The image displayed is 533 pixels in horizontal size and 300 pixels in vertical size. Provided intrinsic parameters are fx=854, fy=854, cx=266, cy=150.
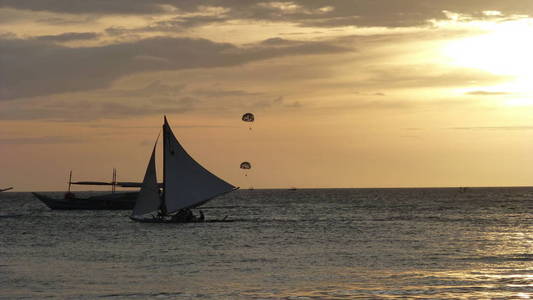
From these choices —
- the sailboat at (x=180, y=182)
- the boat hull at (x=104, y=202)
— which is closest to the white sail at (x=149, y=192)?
the sailboat at (x=180, y=182)

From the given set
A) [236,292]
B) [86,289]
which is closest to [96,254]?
[86,289]

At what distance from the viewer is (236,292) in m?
35.5

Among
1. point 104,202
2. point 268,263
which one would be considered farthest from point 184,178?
point 104,202

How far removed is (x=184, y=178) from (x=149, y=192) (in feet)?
16.0

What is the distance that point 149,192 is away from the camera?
83938 mm

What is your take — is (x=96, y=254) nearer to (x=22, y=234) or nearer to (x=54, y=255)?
(x=54, y=255)

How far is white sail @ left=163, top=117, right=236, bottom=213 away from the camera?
81.1 meters

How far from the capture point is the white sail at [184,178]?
Answer: 81.1 metres

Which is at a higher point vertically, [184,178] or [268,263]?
[184,178]

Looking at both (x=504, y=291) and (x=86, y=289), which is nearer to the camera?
(x=504, y=291)

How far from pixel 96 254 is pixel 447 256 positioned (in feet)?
72.2

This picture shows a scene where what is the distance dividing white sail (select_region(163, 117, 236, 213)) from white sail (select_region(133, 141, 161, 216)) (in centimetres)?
208

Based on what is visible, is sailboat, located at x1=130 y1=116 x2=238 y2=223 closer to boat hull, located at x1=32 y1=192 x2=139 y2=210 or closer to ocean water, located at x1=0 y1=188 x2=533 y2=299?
ocean water, located at x1=0 y1=188 x2=533 y2=299

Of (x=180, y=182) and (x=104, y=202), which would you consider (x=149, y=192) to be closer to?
(x=180, y=182)
